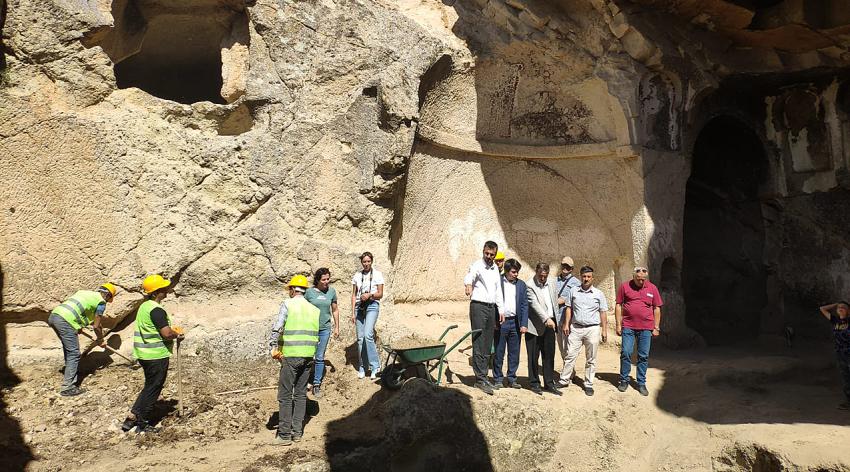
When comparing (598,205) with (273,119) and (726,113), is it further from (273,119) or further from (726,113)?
(273,119)

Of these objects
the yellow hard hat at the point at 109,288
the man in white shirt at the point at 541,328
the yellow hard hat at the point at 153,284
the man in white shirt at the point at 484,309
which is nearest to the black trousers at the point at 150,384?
the yellow hard hat at the point at 153,284

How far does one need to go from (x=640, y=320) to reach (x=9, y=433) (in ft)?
19.2

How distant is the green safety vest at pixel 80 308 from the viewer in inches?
229

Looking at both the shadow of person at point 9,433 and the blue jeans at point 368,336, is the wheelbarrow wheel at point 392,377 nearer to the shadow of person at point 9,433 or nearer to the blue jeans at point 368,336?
the blue jeans at point 368,336

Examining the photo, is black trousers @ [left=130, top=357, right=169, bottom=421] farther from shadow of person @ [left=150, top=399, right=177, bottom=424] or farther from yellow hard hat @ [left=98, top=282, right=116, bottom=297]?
yellow hard hat @ [left=98, top=282, right=116, bottom=297]

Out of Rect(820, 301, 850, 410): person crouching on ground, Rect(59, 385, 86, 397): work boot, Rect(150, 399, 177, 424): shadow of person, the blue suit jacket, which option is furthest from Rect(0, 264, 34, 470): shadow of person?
Rect(820, 301, 850, 410): person crouching on ground

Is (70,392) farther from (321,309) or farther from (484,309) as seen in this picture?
(484,309)

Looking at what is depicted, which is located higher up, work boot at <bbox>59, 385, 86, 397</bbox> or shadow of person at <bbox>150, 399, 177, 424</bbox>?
work boot at <bbox>59, 385, 86, 397</bbox>

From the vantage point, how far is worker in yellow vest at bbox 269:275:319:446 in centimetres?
505

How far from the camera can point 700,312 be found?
10289 mm

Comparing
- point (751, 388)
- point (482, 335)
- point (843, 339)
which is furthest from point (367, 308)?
point (843, 339)

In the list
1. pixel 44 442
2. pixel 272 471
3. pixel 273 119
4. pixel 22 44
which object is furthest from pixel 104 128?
pixel 272 471

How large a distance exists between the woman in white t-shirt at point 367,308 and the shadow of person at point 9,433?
9.77 feet

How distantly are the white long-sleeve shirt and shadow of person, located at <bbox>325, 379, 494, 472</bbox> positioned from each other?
3.03 ft
